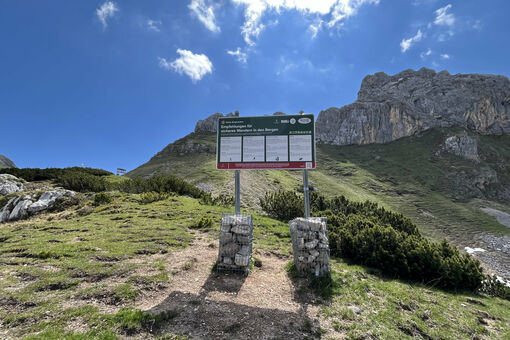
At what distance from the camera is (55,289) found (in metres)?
6.32

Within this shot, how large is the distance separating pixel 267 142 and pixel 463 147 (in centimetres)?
10278

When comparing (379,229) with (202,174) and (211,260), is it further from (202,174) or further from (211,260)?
(202,174)

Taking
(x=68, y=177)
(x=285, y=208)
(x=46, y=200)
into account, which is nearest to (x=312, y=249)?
(x=285, y=208)

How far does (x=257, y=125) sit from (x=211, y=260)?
6.03 metres

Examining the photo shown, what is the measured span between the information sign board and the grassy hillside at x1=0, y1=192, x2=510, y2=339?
4359 mm

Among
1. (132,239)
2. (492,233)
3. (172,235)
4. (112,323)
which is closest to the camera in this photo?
(112,323)

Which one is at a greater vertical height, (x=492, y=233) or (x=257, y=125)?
(x=257, y=125)

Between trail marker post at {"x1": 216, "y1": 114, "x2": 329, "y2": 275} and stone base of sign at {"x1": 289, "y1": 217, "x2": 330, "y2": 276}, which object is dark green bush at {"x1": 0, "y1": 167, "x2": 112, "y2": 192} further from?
stone base of sign at {"x1": 289, "y1": 217, "x2": 330, "y2": 276}

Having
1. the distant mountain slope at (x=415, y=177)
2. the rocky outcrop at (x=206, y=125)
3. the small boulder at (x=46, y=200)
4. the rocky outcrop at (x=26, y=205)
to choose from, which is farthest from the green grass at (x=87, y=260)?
the rocky outcrop at (x=206, y=125)

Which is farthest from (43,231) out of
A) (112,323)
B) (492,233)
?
(492,233)

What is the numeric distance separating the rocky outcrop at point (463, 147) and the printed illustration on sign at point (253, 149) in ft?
328

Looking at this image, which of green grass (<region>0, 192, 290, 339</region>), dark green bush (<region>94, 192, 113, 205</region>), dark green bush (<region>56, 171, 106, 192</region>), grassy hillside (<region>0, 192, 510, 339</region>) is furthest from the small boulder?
grassy hillside (<region>0, 192, 510, 339</region>)

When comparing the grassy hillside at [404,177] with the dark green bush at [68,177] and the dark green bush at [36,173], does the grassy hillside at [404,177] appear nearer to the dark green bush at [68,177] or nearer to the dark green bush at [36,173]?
the dark green bush at [68,177]

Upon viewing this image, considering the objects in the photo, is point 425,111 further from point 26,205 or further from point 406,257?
point 26,205
